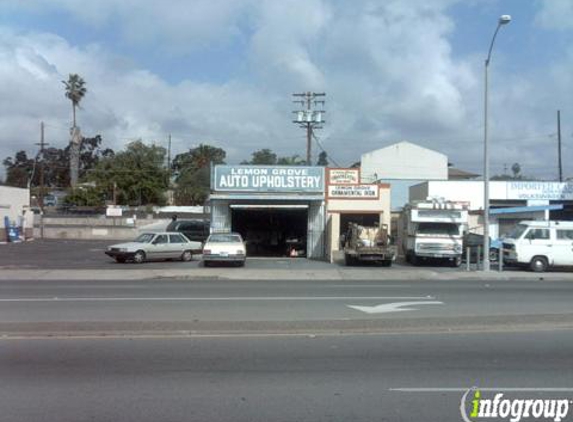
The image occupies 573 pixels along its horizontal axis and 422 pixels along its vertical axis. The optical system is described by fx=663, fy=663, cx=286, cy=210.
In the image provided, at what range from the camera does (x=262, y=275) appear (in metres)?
24.0

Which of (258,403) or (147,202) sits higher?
(147,202)

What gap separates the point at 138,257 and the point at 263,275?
8526 millimetres

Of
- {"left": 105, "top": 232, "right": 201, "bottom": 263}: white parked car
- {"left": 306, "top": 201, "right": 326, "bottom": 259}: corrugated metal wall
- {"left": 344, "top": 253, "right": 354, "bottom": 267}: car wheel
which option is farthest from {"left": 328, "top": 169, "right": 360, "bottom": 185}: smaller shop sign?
{"left": 105, "top": 232, "right": 201, "bottom": 263}: white parked car

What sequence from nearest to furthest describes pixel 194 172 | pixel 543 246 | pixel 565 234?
1. pixel 543 246
2. pixel 565 234
3. pixel 194 172

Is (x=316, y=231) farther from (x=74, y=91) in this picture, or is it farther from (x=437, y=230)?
(x=74, y=91)

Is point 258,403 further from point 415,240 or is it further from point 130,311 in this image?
point 415,240

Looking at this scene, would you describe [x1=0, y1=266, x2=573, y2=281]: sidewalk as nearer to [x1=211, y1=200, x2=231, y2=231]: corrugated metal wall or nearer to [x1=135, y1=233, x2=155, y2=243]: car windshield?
[x1=135, y1=233, x2=155, y2=243]: car windshield

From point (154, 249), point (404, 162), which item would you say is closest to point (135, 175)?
point (404, 162)

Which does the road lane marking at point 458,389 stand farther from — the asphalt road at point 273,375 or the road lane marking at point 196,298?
the road lane marking at point 196,298

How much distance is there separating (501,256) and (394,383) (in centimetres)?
2094

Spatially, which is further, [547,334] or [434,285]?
[434,285]

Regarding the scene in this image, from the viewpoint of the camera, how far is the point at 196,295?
16.3 metres

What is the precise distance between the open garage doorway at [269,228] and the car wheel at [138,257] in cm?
986

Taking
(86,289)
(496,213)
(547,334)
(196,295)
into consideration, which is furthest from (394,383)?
(496,213)
